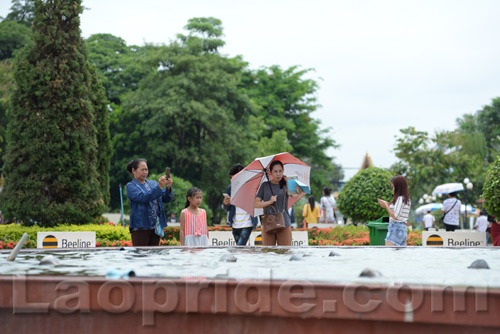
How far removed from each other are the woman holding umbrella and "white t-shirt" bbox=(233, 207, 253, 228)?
1.97m

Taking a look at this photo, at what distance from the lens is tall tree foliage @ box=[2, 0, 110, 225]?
54.1 ft

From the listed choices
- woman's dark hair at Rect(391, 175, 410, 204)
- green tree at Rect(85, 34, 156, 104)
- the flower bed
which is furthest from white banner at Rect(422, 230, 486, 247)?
green tree at Rect(85, 34, 156, 104)

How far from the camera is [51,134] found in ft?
54.2

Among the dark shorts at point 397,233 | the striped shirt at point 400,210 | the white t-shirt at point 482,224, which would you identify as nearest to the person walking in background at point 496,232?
the dark shorts at point 397,233

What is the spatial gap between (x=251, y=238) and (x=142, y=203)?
15.2ft

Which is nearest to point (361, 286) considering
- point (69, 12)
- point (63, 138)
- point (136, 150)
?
point (63, 138)

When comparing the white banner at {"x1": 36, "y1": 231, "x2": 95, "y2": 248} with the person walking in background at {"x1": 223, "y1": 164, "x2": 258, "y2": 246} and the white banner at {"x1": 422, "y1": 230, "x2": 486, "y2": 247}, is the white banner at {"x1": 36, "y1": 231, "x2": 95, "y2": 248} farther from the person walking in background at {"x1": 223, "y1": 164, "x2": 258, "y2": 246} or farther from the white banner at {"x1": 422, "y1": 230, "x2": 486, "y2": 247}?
the white banner at {"x1": 422, "y1": 230, "x2": 486, "y2": 247}

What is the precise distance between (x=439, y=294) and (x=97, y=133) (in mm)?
16855

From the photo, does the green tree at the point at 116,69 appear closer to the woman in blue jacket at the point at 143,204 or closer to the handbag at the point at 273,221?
the woman in blue jacket at the point at 143,204

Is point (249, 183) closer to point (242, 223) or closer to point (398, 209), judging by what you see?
point (242, 223)

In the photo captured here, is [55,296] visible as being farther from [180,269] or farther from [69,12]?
[69,12]

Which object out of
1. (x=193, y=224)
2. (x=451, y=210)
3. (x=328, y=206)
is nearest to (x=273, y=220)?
(x=193, y=224)

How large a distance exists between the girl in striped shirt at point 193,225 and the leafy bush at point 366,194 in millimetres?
8891

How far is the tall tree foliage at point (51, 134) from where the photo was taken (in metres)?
16.5
